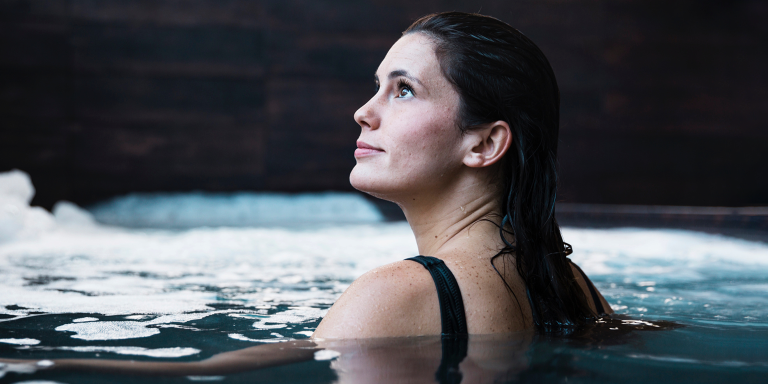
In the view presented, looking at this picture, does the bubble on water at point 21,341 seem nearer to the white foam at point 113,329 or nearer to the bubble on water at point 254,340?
the white foam at point 113,329

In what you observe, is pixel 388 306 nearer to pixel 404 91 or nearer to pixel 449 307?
pixel 449 307

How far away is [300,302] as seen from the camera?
1.88 meters

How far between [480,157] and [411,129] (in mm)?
143

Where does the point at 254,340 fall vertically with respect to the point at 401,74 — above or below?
below

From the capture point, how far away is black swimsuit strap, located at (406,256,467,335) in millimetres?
1062

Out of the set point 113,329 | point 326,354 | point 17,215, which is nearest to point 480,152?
point 326,354

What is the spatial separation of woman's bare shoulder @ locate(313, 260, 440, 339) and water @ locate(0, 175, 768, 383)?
0.08 ft

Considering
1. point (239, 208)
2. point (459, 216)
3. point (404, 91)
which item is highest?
point (239, 208)

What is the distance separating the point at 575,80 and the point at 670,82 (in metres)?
0.98

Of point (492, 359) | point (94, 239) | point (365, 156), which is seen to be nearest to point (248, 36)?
point (94, 239)

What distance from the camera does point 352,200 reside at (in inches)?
236

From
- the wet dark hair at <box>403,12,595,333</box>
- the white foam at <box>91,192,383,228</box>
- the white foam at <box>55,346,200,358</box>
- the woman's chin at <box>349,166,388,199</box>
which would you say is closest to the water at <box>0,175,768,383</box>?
the white foam at <box>55,346,200,358</box>

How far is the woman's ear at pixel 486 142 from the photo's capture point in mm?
1234

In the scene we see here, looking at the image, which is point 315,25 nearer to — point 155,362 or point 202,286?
point 202,286
